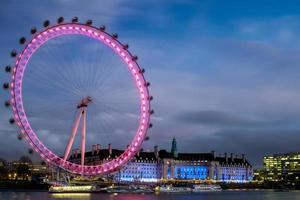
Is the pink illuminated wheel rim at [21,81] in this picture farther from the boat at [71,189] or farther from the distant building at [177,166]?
the distant building at [177,166]

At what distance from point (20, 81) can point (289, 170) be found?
165 m

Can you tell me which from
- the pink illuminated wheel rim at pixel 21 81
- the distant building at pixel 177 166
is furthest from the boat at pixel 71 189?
the distant building at pixel 177 166

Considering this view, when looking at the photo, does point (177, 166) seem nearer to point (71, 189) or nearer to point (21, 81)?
point (71, 189)

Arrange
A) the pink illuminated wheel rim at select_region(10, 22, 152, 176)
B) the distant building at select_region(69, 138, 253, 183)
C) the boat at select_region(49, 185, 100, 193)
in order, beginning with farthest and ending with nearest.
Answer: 1. the distant building at select_region(69, 138, 253, 183)
2. the boat at select_region(49, 185, 100, 193)
3. the pink illuminated wheel rim at select_region(10, 22, 152, 176)

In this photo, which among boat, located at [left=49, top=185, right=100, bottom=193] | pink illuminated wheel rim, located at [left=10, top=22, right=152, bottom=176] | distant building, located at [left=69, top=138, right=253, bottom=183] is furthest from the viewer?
distant building, located at [left=69, top=138, right=253, bottom=183]

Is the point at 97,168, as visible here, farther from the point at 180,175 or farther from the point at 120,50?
the point at 180,175

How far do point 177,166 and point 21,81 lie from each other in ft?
351

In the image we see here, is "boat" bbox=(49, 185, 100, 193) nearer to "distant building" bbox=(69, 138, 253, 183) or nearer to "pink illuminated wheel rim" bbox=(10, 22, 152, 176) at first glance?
"pink illuminated wheel rim" bbox=(10, 22, 152, 176)

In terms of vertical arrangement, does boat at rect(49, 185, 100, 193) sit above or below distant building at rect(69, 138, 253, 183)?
below

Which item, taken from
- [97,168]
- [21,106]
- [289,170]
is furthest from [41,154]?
[289,170]

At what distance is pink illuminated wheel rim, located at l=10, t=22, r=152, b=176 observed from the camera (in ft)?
→ 148

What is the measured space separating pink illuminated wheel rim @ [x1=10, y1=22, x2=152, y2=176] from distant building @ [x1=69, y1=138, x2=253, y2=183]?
Answer: 2924 inches

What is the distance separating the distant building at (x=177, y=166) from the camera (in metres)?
137

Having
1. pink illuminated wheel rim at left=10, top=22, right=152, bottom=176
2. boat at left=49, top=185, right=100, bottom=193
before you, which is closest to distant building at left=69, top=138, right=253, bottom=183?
boat at left=49, top=185, right=100, bottom=193
